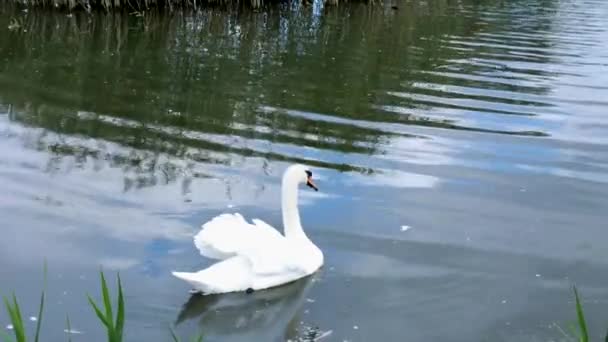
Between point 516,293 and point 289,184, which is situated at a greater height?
point 289,184

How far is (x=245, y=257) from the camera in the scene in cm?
492

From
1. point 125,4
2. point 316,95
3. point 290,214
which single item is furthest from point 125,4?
point 290,214

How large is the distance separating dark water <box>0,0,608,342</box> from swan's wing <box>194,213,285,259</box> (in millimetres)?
266

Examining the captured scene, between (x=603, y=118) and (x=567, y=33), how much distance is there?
7.86 meters

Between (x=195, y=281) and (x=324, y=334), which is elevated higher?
(x=195, y=281)

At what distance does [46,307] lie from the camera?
15.4 ft

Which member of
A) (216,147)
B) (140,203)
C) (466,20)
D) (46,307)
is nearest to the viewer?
(46,307)

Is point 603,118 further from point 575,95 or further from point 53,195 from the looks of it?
point 53,195

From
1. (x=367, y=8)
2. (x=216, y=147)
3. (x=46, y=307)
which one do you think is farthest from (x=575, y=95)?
(x=367, y=8)

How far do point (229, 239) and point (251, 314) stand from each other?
0.44 metres

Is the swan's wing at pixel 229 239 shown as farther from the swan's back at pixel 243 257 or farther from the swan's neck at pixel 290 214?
the swan's neck at pixel 290 214

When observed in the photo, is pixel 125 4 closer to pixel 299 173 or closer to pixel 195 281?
pixel 299 173

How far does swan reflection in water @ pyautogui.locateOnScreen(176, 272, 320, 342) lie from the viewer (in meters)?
4.58

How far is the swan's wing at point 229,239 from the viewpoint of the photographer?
491 centimetres
